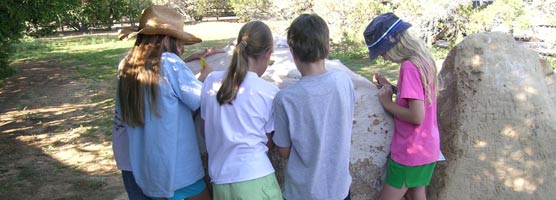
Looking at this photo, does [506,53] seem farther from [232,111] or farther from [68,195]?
[68,195]

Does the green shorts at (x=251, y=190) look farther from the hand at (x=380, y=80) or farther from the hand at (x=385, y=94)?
the hand at (x=380, y=80)

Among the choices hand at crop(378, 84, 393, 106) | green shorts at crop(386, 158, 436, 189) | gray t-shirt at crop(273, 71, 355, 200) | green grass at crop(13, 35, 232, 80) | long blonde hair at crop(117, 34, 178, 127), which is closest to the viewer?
gray t-shirt at crop(273, 71, 355, 200)

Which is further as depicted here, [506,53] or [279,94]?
[506,53]

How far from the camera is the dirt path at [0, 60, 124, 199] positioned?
5531 millimetres

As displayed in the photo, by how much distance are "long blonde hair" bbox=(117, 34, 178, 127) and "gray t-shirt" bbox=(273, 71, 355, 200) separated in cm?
67

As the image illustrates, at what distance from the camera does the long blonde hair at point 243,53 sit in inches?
95.2

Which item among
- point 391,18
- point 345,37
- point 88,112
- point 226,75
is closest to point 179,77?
point 226,75

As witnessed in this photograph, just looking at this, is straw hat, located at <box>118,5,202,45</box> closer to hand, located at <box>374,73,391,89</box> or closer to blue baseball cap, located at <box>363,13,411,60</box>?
blue baseball cap, located at <box>363,13,411,60</box>

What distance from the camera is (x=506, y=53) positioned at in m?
3.40

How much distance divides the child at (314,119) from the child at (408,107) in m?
0.42

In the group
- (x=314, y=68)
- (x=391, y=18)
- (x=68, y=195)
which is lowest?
(x=68, y=195)

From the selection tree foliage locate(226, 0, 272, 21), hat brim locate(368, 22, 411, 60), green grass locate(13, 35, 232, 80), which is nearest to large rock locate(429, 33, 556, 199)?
hat brim locate(368, 22, 411, 60)

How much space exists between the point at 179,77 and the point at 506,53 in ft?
7.41

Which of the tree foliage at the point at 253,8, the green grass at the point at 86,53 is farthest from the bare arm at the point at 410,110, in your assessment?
the tree foliage at the point at 253,8
